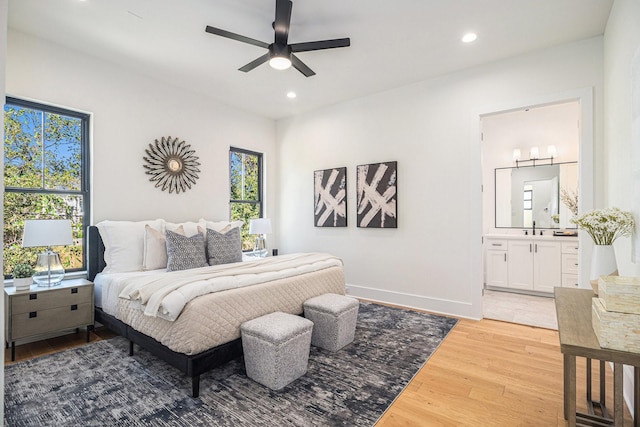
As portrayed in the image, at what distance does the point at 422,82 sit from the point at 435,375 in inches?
135

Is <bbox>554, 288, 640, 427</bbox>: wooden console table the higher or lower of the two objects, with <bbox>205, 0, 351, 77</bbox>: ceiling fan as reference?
lower

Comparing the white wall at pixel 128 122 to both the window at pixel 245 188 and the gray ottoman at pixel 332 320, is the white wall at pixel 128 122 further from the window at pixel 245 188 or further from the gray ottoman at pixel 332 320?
the gray ottoman at pixel 332 320

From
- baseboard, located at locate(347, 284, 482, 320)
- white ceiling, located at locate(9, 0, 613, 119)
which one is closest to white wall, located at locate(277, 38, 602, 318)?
baseboard, located at locate(347, 284, 482, 320)

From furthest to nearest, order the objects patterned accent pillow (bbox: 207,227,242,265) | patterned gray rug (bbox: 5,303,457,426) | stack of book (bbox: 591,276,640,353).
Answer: patterned accent pillow (bbox: 207,227,242,265), patterned gray rug (bbox: 5,303,457,426), stack of book (bbox: 591,276,640,353)

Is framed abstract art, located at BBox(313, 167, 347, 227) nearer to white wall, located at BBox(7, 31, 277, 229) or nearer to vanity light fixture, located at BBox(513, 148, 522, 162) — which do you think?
white wall, located at BBox(7, 31, 277, 229)

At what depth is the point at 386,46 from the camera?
10.8 feet

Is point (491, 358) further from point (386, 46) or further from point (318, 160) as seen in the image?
point (318, 160)

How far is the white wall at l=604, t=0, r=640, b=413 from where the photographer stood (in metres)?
1.96

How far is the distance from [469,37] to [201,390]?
3851mm

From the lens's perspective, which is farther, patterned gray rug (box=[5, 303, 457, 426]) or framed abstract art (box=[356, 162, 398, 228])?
framed abstract art (box=[356, 162, 398, 228])

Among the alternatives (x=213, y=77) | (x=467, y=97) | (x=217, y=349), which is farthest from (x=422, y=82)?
(x=217, y=349)

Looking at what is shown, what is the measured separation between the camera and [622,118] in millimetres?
2285

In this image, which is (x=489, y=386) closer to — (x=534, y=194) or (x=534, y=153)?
(x=534, y=194)

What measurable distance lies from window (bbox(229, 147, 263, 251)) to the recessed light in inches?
139
